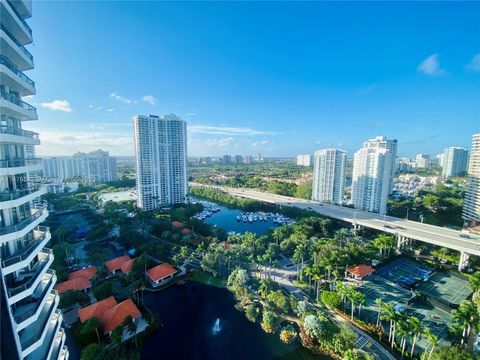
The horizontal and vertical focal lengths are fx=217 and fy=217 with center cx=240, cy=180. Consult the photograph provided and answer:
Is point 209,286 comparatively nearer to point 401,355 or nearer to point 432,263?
point 401,355

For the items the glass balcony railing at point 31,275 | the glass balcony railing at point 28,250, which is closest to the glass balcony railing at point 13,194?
the glass balcony railing at point 28,250

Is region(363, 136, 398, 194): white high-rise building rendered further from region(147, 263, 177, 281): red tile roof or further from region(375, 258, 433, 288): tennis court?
region(147, 263, 177, 281): red tile roof

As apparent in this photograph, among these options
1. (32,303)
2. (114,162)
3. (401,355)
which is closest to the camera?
(32,303)

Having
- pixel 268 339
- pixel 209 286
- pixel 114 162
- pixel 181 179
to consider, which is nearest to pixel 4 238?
pixel 268 339

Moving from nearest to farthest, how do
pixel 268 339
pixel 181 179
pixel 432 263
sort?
pixel 268 339, pixel 432 263, pixel 181 179

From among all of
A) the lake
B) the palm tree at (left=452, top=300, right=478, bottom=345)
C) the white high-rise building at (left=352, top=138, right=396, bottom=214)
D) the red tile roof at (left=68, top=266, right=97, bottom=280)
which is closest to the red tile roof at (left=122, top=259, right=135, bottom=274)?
the red tile roof at (left=68, top=266, right=97, bottom=280)

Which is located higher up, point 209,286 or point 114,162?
point 114,162

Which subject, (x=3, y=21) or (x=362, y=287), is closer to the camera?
(x=3, y=21)
